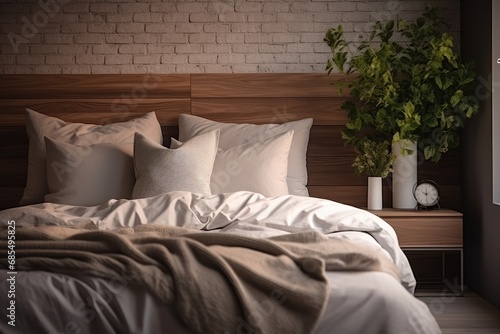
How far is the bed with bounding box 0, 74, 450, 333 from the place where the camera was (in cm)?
226

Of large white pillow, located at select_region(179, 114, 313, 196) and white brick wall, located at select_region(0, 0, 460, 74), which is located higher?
white brick wall, located at select_region(0, 0, 460, 74)

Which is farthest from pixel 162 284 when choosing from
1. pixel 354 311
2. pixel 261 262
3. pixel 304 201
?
pixel 304 201

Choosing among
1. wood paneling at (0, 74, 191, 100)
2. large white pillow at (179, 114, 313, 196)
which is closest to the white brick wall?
wood paneling at (0, 74, 191, 100)

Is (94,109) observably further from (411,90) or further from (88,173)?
(411,90)

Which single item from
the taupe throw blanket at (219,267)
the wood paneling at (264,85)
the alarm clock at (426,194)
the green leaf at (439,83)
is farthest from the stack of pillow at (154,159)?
the taupe throw blanket at (219,267)

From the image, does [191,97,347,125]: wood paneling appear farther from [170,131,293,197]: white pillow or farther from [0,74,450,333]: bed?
[170,131,293,197]: white pillow

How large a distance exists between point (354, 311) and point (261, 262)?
36 centimetres

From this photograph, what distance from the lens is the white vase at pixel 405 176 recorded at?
179 inches

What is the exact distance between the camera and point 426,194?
448 centimetres

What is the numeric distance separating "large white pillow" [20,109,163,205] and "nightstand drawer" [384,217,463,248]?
1.74 meters

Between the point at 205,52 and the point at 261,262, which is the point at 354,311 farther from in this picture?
the point at 205,52

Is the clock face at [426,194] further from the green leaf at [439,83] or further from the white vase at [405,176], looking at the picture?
the green leaf at [439,83]

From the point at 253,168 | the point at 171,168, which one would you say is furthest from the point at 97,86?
the point at 253,168

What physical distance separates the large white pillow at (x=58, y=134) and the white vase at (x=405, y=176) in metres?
1.63
